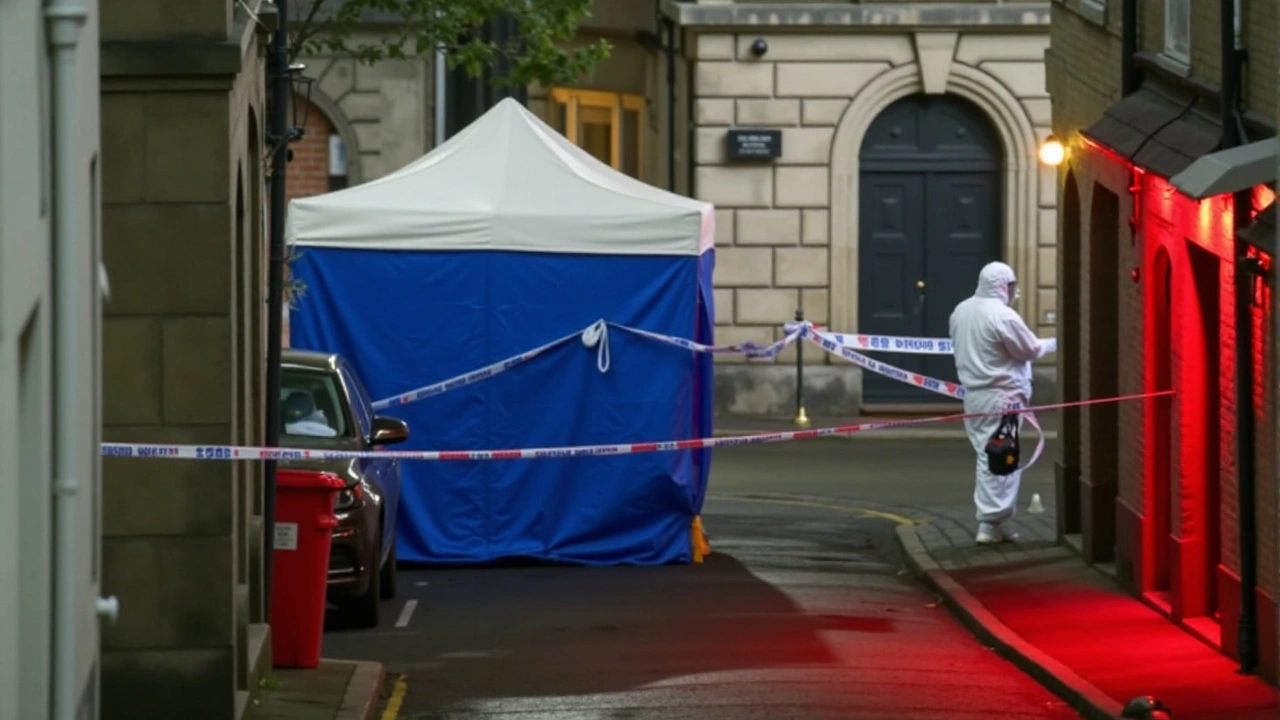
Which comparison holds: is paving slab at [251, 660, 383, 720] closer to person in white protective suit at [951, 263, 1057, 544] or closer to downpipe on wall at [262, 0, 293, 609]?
downpipe on wall at [262, 0, 293, 609]

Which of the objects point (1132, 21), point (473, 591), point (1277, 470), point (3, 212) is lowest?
point (473, 591)

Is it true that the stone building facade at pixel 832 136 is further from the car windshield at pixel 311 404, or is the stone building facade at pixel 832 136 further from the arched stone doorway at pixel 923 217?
the car windshield at pixel 311 404

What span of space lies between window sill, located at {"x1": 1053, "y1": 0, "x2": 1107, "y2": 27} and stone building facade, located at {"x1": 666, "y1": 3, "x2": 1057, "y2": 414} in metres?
10.7

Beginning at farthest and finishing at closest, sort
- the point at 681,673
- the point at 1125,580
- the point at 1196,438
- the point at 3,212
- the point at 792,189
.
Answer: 1. the point at 792,189
2. the point at 1125,580
3. the point at 1196,438
4. the point at 681,673
5. the point at 3,212

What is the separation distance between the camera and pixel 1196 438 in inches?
606

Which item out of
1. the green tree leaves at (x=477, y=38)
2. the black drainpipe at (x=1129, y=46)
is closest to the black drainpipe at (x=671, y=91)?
the green tree leaves at (x=477, y=38)

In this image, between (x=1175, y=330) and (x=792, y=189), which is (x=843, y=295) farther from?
(x=1175, y=330)

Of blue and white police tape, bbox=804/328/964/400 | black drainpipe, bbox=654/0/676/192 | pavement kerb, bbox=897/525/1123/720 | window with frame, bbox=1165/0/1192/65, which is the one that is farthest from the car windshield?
black drainpipe, bbox=654/0/676/192

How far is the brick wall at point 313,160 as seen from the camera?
32.3 metres

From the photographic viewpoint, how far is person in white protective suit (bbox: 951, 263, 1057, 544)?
18.9 meters

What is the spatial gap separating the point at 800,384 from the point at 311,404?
47.8 ft

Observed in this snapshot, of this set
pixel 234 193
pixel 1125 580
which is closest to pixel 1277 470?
pixel 1125 580

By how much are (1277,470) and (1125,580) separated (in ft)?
13.3

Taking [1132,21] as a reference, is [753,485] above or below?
below
